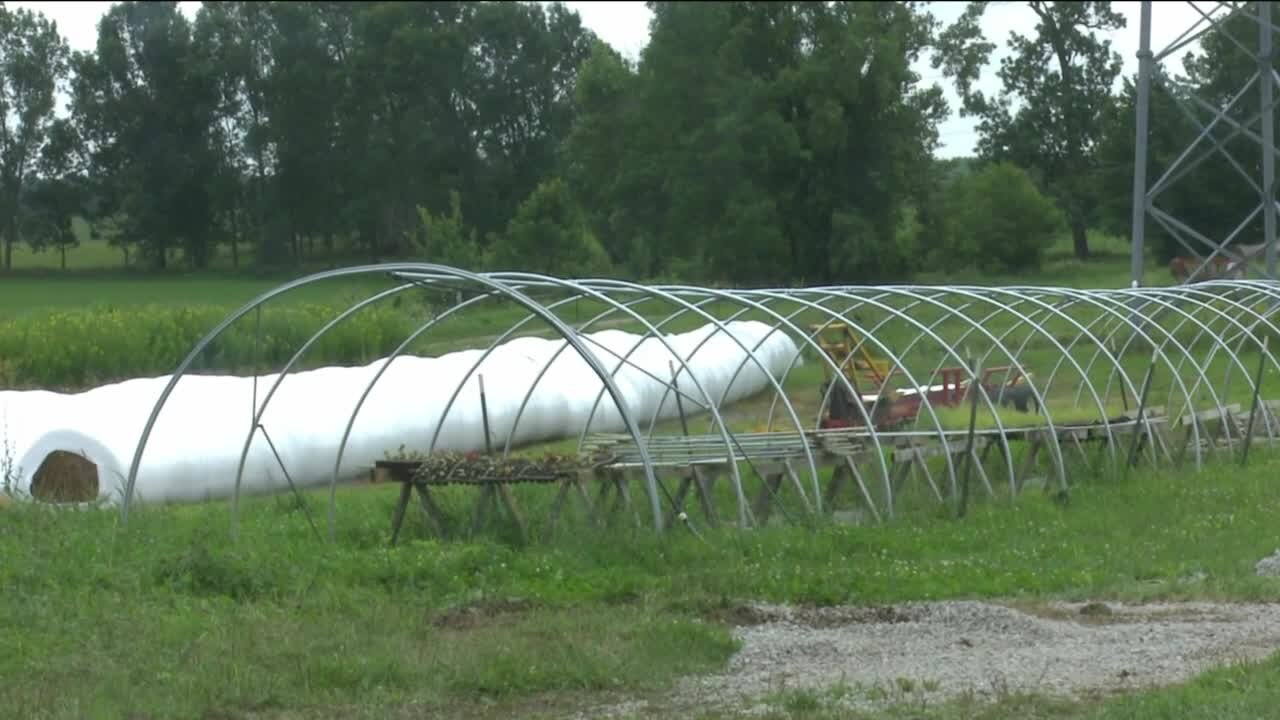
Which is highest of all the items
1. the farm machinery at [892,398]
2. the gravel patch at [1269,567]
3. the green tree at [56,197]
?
the green tree at [56,197]

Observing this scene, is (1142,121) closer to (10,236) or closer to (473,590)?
(473,590)

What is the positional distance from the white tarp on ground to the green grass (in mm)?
2143

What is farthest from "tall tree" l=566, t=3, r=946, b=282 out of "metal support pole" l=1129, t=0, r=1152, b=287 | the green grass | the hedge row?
the green grass

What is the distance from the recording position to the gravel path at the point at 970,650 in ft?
26.8

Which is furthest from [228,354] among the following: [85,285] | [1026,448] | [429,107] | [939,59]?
[429,107]

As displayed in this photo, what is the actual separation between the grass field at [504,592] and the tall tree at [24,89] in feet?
185

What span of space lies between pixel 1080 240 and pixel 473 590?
185 ft

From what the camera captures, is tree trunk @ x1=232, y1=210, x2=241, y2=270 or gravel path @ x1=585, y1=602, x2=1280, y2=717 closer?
gravel path @ x1=585, y1=602, x2=1280, y2=717

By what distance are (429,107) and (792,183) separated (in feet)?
80.3

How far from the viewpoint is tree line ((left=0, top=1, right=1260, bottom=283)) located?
5144 centimetres

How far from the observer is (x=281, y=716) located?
7.87m

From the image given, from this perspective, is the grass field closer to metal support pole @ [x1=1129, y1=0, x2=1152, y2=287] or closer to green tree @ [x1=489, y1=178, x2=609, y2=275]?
metal support pole @ [x1=1129, y1=0, x2=1152, y2=287]

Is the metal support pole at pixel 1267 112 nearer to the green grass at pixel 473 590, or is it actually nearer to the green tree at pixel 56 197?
the green grass at pixel 473 590

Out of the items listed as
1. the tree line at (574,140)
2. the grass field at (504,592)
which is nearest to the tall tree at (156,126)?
the tree line at (574,140)
